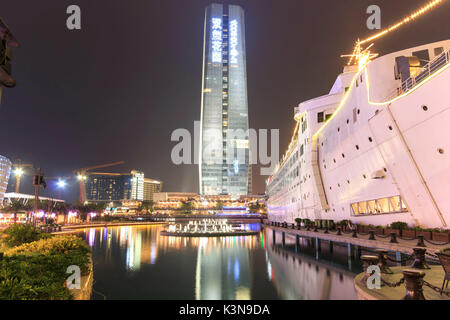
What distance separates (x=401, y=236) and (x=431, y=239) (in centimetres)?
251

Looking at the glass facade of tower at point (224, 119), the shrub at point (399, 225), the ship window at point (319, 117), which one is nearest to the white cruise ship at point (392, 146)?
the shrub at point (399, 225)

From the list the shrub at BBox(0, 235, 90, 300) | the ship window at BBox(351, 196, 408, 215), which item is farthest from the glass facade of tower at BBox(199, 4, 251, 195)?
the shrub at BBox(0, 235, 90, 300)

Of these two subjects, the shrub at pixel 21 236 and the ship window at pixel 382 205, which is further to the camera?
the ship window at pixel 382 205

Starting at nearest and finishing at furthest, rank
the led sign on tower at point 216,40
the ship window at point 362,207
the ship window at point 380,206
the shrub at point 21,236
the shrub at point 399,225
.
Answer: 1. the shrub at point 399,225
2. the shrub at point 21,236
3. the ship window at point 380,206
4. the ship window at point 362,207
5. the led sign on tower at point 216,40

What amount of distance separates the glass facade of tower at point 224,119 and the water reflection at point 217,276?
6196 inches

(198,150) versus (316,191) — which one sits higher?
(198,150)

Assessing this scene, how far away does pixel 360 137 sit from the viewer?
70.1 ft

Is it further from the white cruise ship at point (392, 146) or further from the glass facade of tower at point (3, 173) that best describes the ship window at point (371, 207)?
the glass facade of tower at point (3, 173)

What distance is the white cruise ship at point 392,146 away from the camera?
47.5 ft

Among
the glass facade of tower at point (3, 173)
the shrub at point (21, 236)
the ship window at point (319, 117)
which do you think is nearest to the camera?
the shrub at point (21, 236)

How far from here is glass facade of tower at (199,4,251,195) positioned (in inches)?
7195

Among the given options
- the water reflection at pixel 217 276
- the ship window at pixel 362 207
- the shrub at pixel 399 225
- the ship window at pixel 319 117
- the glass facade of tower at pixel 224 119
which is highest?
the glass facade of tower at pixel 224 119
